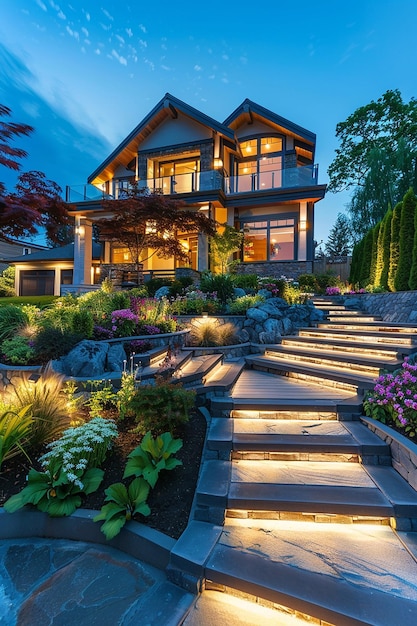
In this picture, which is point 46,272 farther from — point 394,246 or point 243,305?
point 394,246

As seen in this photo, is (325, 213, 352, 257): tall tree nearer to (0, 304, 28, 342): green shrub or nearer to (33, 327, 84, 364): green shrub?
(0, 304, 28, 342): green shrub

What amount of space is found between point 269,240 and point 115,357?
467 inches

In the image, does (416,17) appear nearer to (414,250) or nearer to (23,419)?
(414,250)

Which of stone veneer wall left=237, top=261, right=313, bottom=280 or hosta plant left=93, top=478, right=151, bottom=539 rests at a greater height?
stone veneer wall left=237, top=261, right=313, bottom=280

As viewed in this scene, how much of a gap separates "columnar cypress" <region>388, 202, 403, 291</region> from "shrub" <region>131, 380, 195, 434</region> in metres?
7.90

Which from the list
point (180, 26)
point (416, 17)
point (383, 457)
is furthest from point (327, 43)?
point (383, 457)

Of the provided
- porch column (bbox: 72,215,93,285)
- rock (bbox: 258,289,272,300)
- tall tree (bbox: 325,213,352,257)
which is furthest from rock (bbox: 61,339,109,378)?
tall tree (bbox: 325,213,352,257)

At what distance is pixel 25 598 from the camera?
5.78ft

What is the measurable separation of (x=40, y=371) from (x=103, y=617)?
9.48 feet

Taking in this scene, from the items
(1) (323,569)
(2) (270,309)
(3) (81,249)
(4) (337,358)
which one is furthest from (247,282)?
(3) (81,249)

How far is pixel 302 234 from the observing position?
531 inches

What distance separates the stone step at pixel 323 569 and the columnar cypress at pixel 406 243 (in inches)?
284

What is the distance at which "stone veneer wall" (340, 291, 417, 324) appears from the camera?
22.1 feet

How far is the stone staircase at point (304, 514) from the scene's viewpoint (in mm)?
1664
